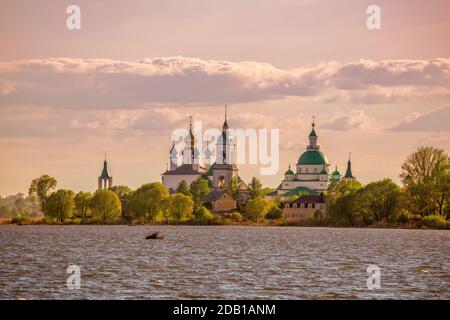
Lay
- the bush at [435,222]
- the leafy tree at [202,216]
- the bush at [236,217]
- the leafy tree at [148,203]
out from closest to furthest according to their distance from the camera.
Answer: the bush at [435,222] < the leafy tree at [148,203] < the leafy tree at [202,216] < the bush at [236,217]

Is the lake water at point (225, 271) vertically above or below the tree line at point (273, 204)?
below

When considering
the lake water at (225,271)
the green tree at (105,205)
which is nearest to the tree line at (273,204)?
the green tree at (105,205)

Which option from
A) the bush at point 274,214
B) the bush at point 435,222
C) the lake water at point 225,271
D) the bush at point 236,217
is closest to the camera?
the lake water at point 225,271

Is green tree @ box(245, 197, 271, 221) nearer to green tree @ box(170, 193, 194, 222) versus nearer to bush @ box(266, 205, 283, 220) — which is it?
bush @ box(266, 205, 283, 220)

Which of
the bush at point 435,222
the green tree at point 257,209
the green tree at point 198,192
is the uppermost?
the green tree at point 198,192

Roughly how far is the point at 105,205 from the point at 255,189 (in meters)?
36.0

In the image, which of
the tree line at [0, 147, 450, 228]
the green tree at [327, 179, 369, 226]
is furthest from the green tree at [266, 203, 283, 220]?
the green tree at [327, 179, 369, 226]

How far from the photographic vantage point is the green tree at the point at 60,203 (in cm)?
16625

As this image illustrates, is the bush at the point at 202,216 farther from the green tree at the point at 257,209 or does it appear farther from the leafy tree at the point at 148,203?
the leafy tree at the point at 148,203

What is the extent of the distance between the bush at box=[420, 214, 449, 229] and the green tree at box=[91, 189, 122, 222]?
5849 cm

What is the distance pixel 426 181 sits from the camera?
128625 millimetres

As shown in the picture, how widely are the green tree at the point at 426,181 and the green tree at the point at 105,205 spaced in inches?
2102

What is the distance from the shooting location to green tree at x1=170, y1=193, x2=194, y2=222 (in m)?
166
